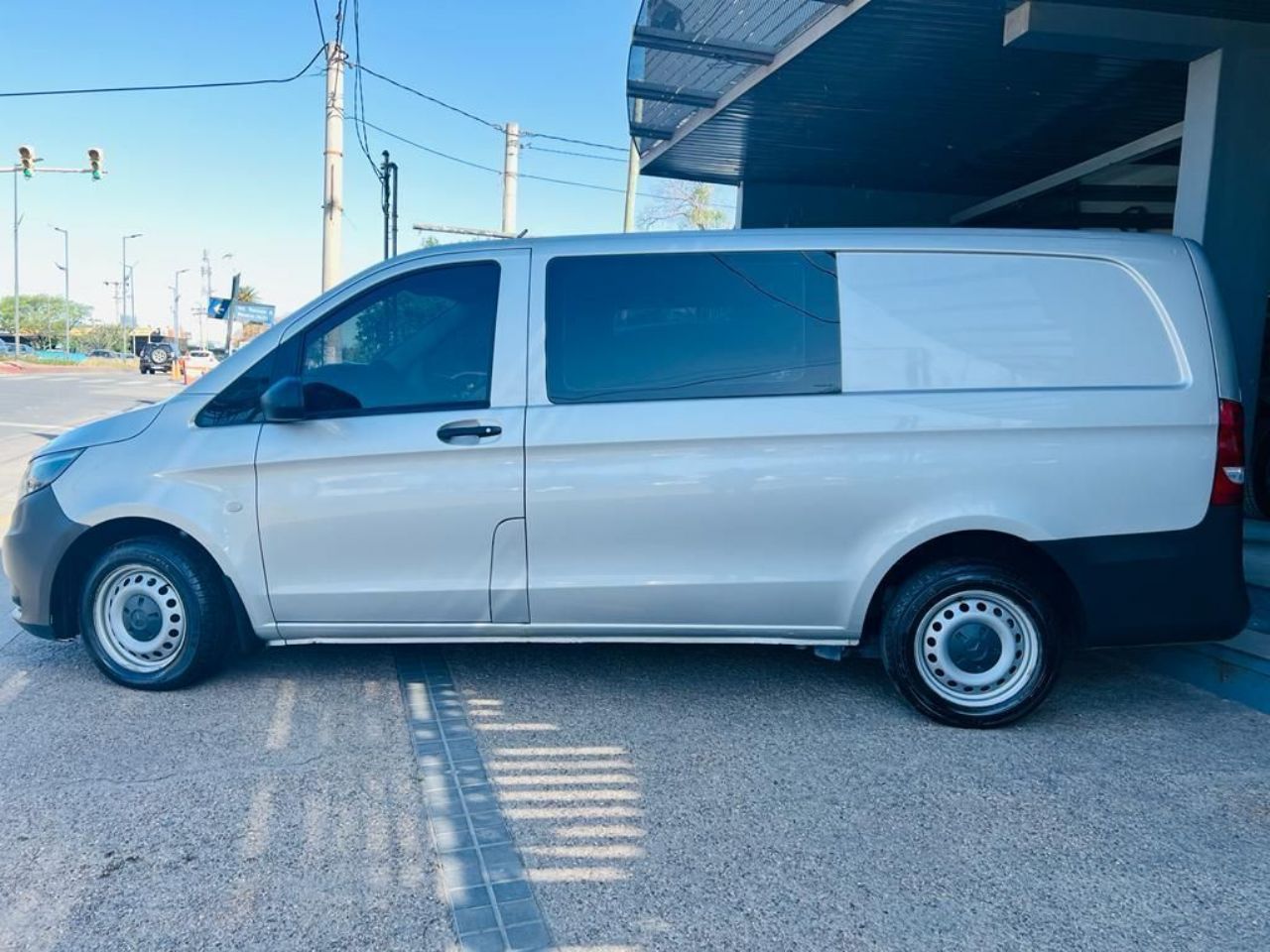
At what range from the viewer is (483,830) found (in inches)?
117

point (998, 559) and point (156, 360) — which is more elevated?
point (156, 360)

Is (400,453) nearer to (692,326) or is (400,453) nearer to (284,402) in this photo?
(284,402)

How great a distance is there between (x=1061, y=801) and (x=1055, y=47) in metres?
4.65

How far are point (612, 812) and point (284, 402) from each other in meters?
2.03

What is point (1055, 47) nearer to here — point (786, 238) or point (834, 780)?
point (786, 238)

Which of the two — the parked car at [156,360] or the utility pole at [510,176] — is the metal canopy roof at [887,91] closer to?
the utility pole at [510,176]

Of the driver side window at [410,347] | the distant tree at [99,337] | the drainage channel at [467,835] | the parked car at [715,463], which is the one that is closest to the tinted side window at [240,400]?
the parked car at [715,463]

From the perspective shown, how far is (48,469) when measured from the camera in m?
4.05

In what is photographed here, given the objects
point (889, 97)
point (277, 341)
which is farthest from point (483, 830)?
point (889, 97)

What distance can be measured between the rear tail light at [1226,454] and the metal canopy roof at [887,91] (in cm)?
314

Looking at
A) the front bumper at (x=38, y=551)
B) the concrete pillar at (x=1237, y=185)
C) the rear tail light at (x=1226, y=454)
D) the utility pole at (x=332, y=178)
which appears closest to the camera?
the rear tail light at (x=1226, y=454)

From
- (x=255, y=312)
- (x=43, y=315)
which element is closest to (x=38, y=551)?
(x=255, y=312)

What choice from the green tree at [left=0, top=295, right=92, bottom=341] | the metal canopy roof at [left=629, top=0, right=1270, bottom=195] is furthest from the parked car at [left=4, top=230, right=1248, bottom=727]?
the green tree at [left=0, top=295, right=92, bottom=341]

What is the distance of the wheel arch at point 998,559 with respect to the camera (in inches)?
149
